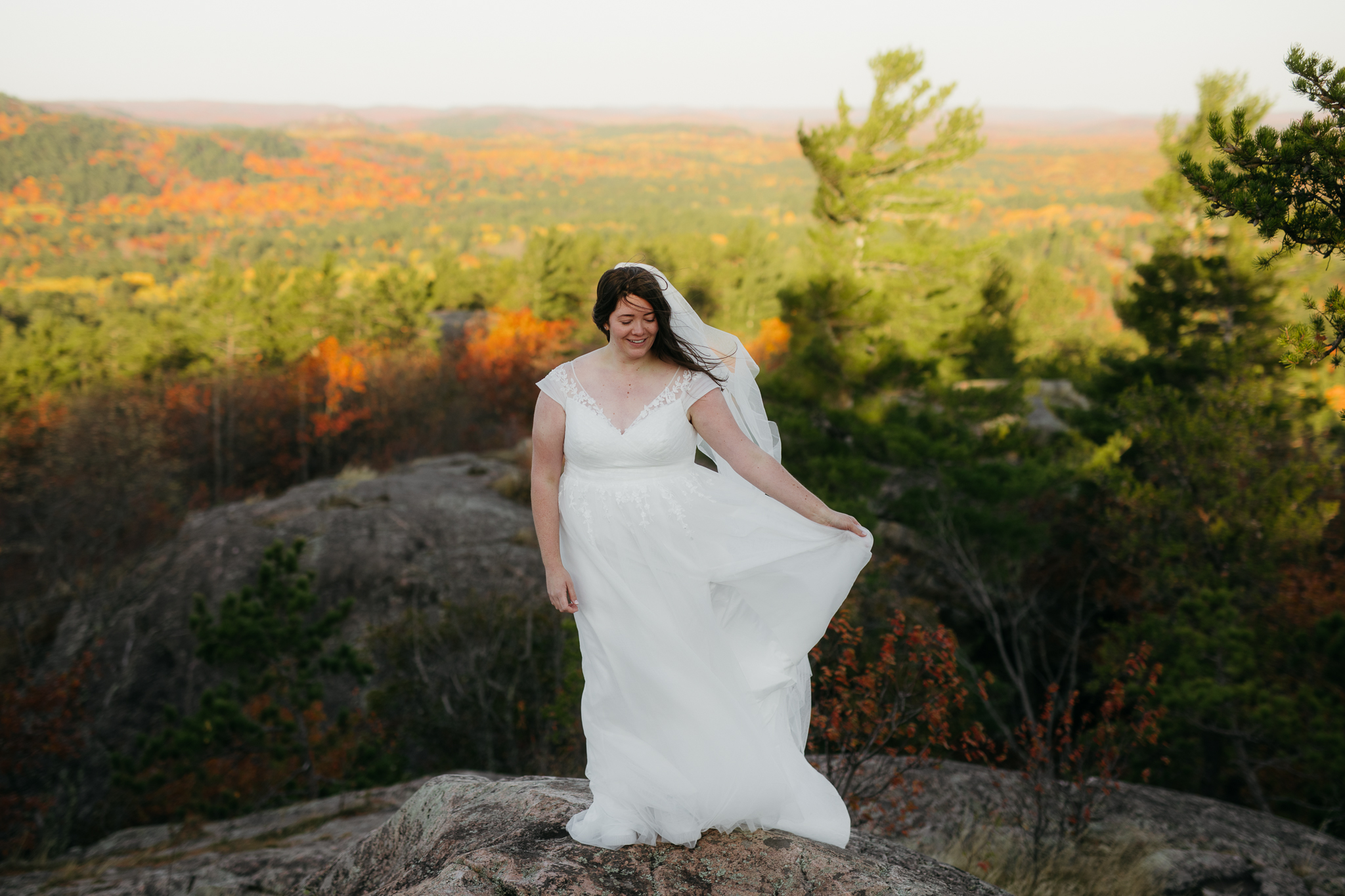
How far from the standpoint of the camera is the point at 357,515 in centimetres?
1485

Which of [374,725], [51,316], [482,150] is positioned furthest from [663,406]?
[482,150]

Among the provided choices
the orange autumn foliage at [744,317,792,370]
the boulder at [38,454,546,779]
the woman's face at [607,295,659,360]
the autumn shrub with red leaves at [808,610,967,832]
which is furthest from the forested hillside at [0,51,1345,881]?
the woman's face at [607,295,659,360]

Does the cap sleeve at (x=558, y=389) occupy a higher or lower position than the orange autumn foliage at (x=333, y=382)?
higher

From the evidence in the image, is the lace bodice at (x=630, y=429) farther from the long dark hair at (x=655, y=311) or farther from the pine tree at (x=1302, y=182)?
the pine tree at (x=1302, y=182)

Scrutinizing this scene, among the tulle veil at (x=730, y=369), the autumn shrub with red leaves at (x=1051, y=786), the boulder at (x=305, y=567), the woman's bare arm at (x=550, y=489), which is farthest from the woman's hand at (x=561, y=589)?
the boulder at (x=305, y=567)

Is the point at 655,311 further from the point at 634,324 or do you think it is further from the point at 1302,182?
the point at 1302,182

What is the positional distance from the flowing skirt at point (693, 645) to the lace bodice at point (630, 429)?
0.21 ft

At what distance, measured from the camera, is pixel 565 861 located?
2516 mm

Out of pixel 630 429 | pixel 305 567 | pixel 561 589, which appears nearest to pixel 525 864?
pixel 561 589

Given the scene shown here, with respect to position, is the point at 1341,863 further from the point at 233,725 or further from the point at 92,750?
the point at 92,750

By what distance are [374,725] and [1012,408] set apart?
12.3 m

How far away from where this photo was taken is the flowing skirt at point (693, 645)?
2.70 m

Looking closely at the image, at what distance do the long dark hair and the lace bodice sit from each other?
5cm

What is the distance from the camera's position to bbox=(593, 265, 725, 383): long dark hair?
2.62 metres
